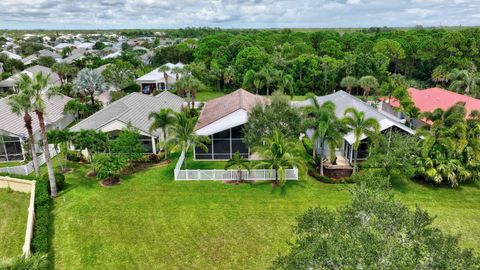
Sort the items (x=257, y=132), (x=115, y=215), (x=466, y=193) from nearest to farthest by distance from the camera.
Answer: (x=115, y=215), (x=466, y=193), (x=257, y=132)

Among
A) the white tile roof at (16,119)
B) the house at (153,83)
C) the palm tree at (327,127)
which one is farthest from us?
the house at (153,83)

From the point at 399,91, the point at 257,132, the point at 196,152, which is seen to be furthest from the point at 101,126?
the point at 399,91

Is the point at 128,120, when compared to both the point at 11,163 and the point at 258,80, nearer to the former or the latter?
the point at 11,163

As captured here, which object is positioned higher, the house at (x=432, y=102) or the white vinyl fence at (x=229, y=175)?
the house at (x=432, y=102)

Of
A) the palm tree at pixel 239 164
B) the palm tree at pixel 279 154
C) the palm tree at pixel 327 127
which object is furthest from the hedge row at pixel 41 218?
the palm tree at pixel 327 127

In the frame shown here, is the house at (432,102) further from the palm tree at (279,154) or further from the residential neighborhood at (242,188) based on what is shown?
the palm tree at (279,154)

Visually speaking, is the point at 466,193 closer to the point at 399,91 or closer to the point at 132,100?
the point at 399,91
